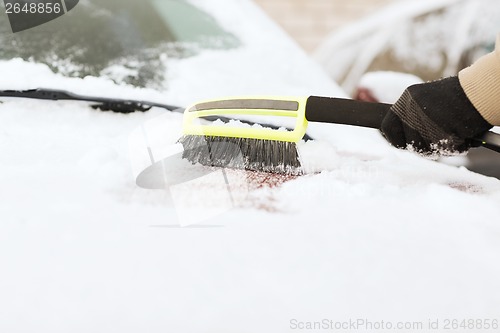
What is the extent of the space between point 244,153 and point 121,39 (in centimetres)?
64

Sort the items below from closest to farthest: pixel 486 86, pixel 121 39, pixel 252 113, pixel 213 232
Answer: pixel 213 232 → pixel 486 86 → pixel 252 113 → pixel 121 39

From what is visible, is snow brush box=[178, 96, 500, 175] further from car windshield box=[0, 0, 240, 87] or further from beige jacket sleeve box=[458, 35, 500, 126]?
car windshield box=[0, 0, 240, 87]

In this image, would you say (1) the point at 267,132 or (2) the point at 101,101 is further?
(2) the point at 101,101

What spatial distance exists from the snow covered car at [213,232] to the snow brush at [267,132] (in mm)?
43

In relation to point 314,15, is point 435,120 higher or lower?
higher

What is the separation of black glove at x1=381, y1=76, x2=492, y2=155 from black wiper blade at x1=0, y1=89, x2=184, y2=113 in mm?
466

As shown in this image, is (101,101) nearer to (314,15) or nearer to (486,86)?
(486,86)

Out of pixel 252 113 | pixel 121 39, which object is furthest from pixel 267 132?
pixel 121 39

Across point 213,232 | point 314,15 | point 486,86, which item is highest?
point 486,86

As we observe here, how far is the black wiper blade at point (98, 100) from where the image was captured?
1.13m

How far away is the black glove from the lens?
0.94 metres

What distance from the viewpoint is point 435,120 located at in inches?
37.0

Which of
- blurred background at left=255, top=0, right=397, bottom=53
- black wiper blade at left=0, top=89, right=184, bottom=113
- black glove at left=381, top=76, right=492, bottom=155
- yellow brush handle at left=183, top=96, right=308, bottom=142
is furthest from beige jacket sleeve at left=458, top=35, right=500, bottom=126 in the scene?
blurred background at left=255, top=0, right=397, bottom=53

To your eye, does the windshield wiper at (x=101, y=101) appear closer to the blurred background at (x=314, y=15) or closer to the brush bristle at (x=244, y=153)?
the brush bristle at (x=244, y=153)
